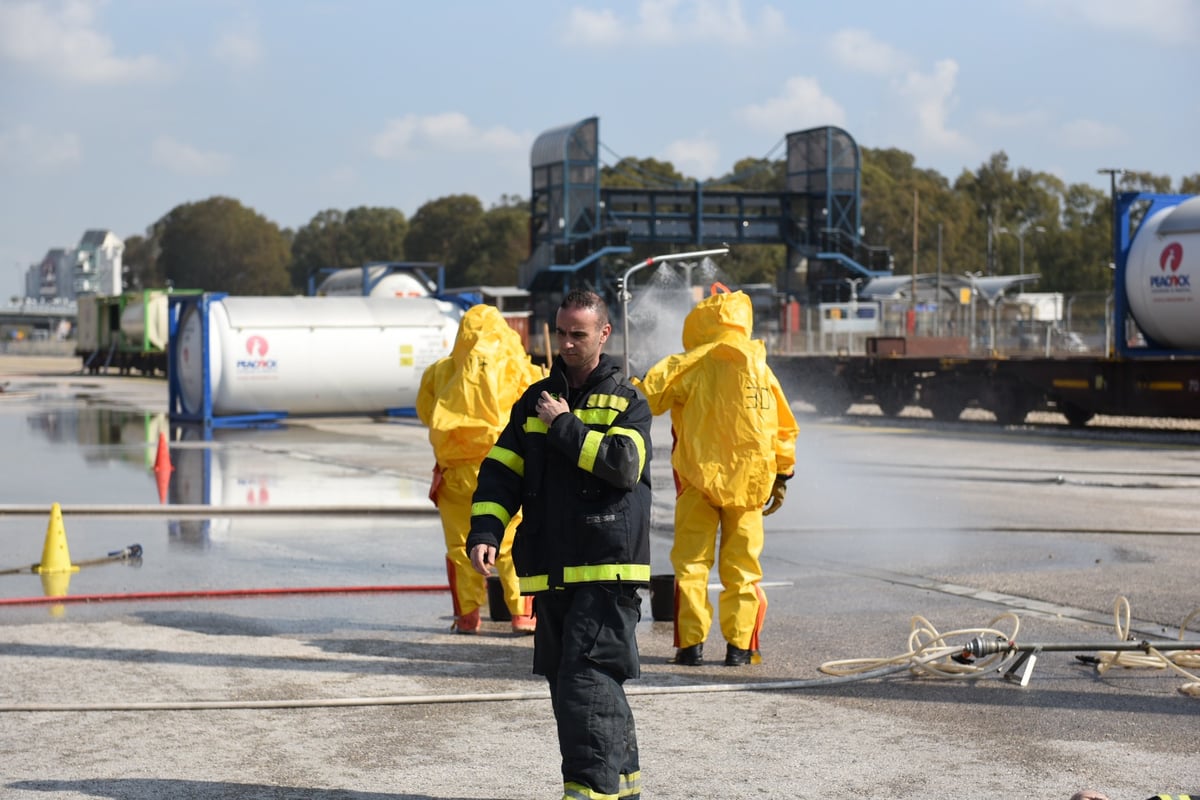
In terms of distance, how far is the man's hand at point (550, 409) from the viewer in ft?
15.0

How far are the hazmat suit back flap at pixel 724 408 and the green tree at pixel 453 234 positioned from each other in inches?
3827

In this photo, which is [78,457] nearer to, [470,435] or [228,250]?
[470,435]

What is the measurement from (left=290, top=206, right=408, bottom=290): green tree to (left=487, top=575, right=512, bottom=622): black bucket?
4446 inches

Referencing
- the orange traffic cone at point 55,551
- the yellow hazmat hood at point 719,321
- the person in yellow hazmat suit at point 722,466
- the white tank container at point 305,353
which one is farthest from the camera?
the white tank container at point 305,353

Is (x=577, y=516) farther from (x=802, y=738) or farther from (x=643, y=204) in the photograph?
(x=643, y=204)

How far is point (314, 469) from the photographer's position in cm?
1809

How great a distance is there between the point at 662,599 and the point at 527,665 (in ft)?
4.43

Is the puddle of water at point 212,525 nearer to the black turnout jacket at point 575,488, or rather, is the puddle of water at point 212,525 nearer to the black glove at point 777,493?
Result: the black glove at point 777,493

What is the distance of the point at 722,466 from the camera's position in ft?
23.1

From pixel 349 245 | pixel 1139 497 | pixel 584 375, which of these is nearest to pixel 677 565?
pixel 584 375

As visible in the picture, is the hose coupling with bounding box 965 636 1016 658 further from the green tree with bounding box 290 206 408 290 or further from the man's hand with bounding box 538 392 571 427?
the green tree with bounding box 290 206 408 290

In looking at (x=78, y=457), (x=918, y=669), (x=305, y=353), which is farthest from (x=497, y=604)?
(x=305, y=353)

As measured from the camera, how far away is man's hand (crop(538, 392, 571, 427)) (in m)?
4.57

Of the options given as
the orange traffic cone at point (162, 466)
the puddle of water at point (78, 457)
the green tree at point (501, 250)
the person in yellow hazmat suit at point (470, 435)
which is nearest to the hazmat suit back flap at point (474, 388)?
the person in yellow hazmat suit at point (470, 435)
